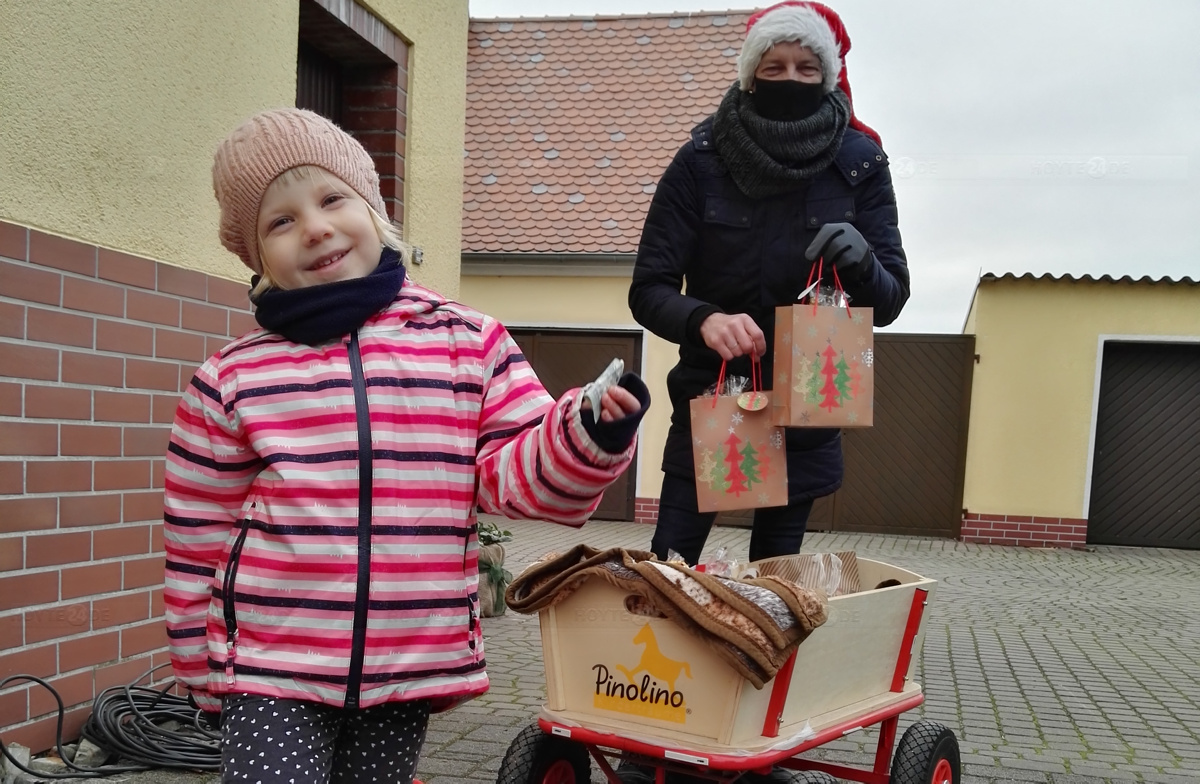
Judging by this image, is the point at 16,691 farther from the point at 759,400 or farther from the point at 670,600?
the point at 759,400

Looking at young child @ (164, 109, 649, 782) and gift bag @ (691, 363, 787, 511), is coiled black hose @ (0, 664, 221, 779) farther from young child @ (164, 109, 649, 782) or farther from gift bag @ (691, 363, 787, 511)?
gift bag @ (691, 363, 787, 511)

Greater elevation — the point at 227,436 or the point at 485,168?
the point at 485,168

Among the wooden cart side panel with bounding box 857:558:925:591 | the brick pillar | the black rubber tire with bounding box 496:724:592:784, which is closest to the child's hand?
the black rubber tire with bounding box 496:724:592:784

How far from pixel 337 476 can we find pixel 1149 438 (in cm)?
1252

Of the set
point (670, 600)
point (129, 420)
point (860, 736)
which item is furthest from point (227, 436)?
point (860, 736)

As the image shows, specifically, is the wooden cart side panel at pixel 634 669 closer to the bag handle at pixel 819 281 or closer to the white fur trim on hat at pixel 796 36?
the bag handle at pixel 819 281

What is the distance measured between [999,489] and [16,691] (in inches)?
432

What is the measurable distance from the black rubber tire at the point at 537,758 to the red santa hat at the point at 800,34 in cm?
184

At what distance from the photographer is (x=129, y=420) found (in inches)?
145

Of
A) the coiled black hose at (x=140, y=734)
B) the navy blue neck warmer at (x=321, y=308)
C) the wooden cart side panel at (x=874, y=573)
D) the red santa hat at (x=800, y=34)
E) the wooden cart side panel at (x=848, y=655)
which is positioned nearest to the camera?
the navy blue neck warmer at (x=321, y=308)

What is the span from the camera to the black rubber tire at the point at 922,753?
2.79 m

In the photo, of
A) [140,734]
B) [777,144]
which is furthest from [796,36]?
[140,734]

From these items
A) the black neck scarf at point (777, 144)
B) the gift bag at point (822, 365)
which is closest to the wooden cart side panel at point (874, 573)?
the gift bag at point (822, 365)

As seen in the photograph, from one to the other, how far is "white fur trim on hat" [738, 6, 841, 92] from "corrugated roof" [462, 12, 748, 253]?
32.1 ft
